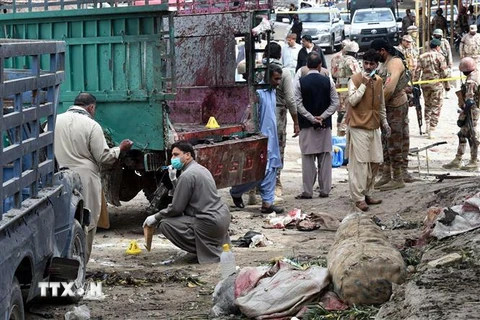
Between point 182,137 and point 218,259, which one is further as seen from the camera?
point 182,137

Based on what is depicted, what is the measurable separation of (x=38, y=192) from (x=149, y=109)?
4.04 meters

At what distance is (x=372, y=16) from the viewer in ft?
139

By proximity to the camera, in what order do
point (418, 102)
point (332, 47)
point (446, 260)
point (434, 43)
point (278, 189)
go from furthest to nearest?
point (332, 47)
point (434, 43)
point (418, 102)
point (278, 189)
point (446, 260)

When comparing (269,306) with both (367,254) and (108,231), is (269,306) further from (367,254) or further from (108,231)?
(108,231)

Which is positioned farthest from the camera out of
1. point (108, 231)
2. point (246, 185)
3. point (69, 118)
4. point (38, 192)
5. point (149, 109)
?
point (246, 185)

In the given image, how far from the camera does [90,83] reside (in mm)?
11883

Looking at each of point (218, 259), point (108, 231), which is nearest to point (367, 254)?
point (218, 259)

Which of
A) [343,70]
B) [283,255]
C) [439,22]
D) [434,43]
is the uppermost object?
[439,22]

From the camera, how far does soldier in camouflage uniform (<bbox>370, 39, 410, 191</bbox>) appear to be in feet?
45.4

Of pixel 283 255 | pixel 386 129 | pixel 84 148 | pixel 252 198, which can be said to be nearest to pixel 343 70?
pixel 252 198

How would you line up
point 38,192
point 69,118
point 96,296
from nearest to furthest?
point 38,192 < point 96,296 < point 69,118

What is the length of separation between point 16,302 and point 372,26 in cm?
3576

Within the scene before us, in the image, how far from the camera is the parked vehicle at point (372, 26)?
41250 millimetres

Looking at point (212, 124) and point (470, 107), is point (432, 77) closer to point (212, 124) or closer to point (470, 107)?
point (470, 107)
